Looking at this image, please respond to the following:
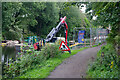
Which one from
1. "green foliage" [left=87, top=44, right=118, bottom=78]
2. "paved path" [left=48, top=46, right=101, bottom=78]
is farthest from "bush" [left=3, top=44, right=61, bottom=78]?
"green foliage" [left=87, top=44, right=118, bottom=78]

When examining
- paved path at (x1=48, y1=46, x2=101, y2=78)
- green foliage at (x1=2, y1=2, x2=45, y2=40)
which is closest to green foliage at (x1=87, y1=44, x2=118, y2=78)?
paved path at (x1=48, y1=46, x2=101, y2=78)

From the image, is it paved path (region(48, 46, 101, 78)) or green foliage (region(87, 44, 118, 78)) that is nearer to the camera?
green foliage (region(87, 44, 118, 78))

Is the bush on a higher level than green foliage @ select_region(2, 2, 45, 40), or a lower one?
lower

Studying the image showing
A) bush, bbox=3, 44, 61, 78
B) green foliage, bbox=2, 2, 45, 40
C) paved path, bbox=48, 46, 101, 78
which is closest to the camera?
paved path, bbox=48, 46, 101, 78

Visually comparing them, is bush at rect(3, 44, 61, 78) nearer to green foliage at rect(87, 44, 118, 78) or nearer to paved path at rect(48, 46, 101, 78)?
paved path at rect(48, 46, 101, 78)

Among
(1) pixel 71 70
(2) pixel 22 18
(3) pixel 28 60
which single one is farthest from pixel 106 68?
(2) pixel 22 18

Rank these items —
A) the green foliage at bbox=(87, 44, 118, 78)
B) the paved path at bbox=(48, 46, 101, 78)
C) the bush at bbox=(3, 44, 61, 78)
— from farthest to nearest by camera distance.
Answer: the bush at bbox=(3, 44, 61, 78) → the paved path at bbox=(48, 46, 101, 78) → the green foliage at bbox=(87, 44, 118, 78)

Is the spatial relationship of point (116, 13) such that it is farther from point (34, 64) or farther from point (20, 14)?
point (20, 14)

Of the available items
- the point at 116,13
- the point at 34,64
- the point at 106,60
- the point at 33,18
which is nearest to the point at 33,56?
the point at 34,64

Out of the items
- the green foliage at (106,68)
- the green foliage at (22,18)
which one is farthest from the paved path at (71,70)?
the green foliage at (22,18)

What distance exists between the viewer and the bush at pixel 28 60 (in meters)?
6.00

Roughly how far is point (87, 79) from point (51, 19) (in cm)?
1205

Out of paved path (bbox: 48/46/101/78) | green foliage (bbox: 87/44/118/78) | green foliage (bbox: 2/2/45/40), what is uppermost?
green foliage (bbox: 2/2/45/40)

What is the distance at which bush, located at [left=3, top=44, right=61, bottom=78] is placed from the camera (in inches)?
236
